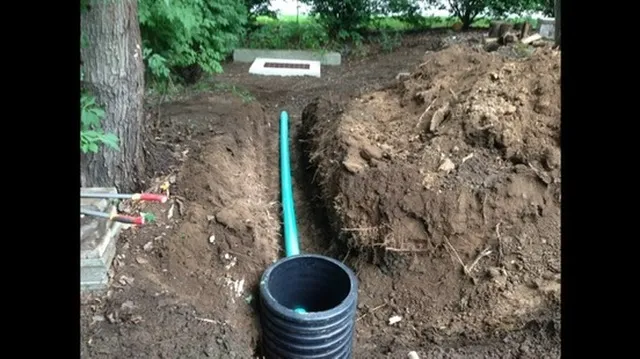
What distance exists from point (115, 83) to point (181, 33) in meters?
1.42

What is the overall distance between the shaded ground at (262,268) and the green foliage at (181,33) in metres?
0.48

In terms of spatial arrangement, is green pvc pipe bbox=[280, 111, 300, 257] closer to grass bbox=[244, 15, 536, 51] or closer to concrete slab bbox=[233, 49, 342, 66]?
concrete slab bbox=[233, 49, 342, 66]

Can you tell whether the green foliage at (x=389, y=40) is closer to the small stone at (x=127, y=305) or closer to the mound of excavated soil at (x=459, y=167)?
the mound of excavated soil at (x=459, y=167)

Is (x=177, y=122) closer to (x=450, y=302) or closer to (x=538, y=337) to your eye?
(x=450, y=302)

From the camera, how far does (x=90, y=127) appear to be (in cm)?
303

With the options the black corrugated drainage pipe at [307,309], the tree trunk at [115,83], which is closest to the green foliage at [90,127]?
the tree trunk at [115,83]

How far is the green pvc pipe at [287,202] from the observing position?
3606 mm

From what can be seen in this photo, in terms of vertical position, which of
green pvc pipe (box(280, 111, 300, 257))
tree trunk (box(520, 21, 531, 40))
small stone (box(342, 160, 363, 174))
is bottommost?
green pvc pipe (box(280, 111, 300, 257))

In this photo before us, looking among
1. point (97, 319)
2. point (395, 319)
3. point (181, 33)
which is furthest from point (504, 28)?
point (97, 319)

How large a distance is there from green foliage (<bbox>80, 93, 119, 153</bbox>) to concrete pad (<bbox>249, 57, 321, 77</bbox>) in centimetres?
410

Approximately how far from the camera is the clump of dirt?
302cm

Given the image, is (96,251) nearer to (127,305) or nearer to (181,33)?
(127,305)

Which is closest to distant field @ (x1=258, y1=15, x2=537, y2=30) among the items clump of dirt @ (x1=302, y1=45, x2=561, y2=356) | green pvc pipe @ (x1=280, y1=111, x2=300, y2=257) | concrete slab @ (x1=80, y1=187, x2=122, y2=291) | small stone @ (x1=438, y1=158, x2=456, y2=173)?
green pvc pipe @ (x1=280, y1=111, x2=300, y2=257)
